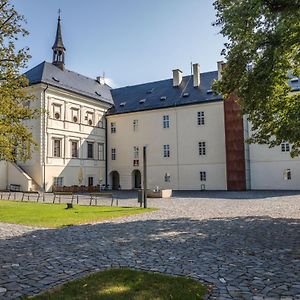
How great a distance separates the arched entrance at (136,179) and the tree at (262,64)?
100ft

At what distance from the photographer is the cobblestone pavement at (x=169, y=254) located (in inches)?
219

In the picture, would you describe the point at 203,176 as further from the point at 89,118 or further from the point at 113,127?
the point at 89,118

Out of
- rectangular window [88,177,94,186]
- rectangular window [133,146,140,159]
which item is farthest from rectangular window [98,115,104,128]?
rectangular window [88,177,94,186]

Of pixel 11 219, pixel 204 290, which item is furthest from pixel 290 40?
pixel 11 219

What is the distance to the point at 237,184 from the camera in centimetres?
3722

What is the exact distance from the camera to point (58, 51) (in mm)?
43594

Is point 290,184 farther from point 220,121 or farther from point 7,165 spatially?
point 7,165

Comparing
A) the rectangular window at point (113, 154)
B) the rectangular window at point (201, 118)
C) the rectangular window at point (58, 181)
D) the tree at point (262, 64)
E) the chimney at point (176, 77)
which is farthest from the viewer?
the rectangular window at point (113, 154)

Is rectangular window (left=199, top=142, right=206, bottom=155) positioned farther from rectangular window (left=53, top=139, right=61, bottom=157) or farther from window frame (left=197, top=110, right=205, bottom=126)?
rectangular window (left=53, top=139, right=61, bottom=157)

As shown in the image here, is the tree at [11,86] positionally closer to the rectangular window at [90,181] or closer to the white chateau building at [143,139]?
the white chateau building at [143,139]

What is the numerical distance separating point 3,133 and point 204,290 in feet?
49.1

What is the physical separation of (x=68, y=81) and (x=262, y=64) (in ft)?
104

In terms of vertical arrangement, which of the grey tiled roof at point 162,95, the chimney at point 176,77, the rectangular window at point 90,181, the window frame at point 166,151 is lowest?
the rectangular window at point 90,181

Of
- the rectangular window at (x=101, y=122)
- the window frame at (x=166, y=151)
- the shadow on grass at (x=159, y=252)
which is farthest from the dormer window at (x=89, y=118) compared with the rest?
the shadow on grass at (x=159, y=252)
